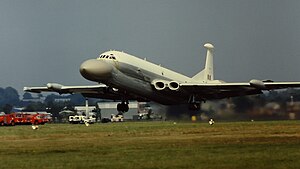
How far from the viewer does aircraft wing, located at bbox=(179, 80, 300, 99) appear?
61.0 meters

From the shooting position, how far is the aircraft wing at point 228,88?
6097cm

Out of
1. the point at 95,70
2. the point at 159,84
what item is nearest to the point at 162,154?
the point at 95,70

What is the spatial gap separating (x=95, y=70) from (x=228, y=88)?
1593cm

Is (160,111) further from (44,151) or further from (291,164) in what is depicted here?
(291,164)

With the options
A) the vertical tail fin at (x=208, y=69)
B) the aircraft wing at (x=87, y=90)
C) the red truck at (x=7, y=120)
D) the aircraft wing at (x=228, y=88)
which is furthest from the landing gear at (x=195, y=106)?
the red truck at (x=7, y=120)

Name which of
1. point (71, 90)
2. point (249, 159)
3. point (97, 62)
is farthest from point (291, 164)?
point (71, 90)

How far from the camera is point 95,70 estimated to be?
174ft

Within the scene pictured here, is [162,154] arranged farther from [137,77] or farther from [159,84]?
[159,84]

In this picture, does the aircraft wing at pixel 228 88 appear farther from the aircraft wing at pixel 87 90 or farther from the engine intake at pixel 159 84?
the aircraft wing at pixel 87 90

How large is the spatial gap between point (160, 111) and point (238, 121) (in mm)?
7587

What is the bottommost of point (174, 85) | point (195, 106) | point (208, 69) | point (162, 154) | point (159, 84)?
point (162, 154)

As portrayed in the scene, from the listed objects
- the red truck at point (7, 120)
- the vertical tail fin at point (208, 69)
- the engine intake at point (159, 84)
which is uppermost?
the vertical tail fin at point (208, 69)

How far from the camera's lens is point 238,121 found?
185 ft

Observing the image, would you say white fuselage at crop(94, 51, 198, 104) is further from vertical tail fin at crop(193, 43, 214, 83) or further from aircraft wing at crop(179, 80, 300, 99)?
vertical tail fin at crop(193, 43, 214, 83)
